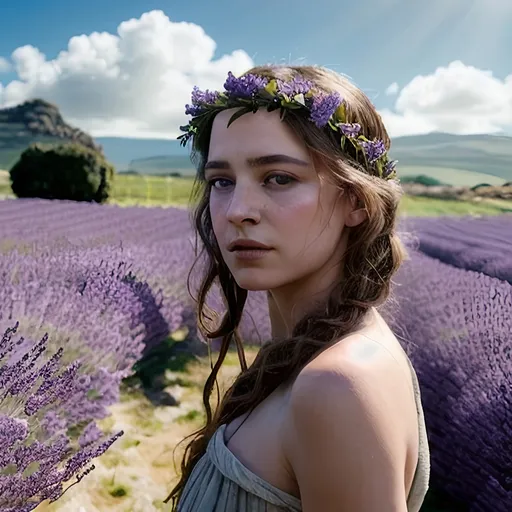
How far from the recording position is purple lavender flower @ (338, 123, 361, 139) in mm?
987

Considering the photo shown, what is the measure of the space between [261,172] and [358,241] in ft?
0.66

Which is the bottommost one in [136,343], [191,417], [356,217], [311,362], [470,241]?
[191,417]

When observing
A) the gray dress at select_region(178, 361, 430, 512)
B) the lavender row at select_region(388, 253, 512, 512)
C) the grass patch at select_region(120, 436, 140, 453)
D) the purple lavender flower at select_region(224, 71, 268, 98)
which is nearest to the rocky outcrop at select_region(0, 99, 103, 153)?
the grass patch at select_region(120, 436, 140, 453)

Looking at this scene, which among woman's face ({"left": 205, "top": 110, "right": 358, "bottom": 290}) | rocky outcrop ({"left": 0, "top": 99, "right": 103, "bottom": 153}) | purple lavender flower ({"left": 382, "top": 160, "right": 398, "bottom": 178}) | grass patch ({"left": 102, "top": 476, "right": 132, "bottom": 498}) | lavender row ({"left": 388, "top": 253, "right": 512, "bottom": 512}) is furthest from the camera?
rocky outcrop ({"left": 0, "top": 99, "right": 103, "bottom": 153})

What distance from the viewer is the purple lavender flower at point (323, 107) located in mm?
957

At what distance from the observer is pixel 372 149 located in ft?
3.39

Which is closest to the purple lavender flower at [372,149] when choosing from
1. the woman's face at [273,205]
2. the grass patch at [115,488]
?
the woman's face at [273,205]

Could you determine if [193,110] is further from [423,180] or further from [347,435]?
[423,180]

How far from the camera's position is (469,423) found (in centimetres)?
186

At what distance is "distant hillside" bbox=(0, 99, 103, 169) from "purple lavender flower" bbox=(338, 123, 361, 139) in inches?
119

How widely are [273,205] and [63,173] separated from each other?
15.2 feet

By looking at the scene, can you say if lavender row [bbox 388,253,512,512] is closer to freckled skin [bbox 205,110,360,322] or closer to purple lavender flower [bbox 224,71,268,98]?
freckled skin [bbox 205,110,360,322]

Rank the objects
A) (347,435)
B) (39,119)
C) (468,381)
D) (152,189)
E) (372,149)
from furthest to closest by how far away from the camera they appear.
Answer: (152,189) → (39,119) → (468,381) → (372,149) → (347,435)

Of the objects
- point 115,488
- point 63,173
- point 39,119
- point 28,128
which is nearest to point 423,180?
point 115,488
